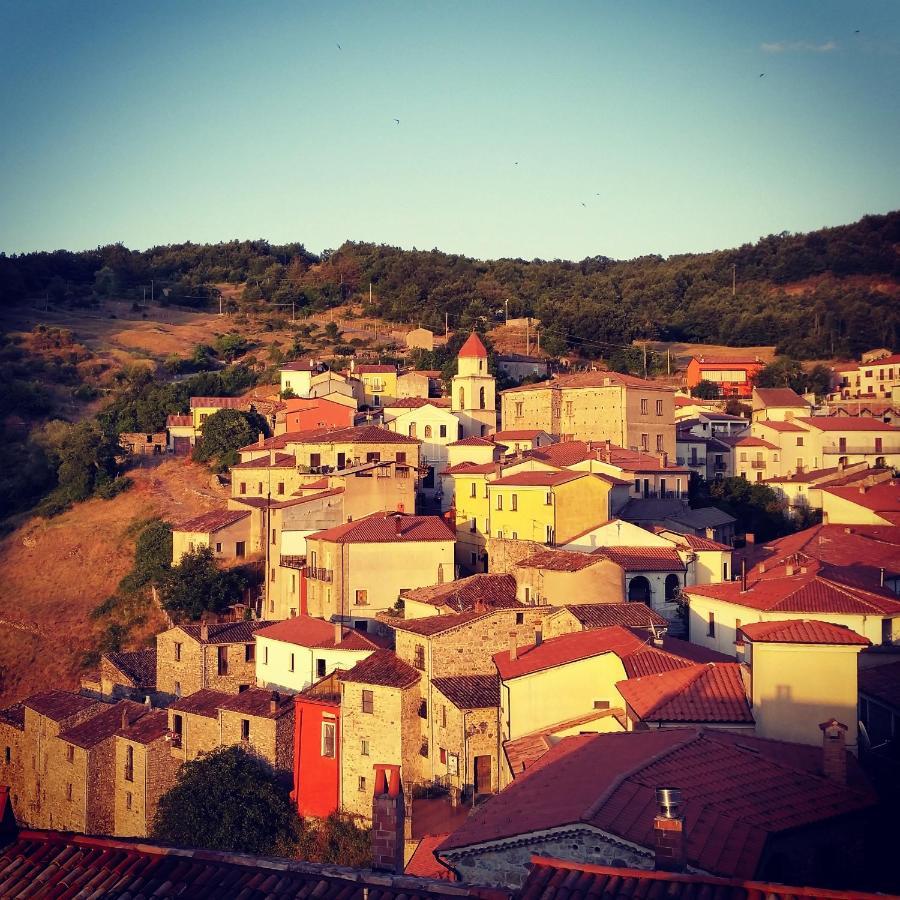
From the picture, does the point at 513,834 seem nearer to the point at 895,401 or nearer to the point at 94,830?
the point at 94,830

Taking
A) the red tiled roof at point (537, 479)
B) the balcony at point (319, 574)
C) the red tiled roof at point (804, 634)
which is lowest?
the balcony at point (319, 574)

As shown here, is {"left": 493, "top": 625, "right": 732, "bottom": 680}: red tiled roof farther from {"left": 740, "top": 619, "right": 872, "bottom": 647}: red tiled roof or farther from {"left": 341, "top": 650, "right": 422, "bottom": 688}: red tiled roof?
{"left": 740, "top": 619, "right": 872, "bottom": 647}: red tiled roof

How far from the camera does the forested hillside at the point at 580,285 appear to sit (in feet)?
273

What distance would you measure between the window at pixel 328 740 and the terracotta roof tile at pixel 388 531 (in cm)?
812

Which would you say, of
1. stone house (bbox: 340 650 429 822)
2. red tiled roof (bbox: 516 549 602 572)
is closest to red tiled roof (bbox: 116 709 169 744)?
stone house (bbox: 340 650 429 822)

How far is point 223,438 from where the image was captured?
55188mm

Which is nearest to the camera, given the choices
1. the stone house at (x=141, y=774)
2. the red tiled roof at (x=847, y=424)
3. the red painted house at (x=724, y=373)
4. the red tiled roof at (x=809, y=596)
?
the red tiled roof at (x=809, y=596)

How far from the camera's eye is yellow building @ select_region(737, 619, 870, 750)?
1986 cm

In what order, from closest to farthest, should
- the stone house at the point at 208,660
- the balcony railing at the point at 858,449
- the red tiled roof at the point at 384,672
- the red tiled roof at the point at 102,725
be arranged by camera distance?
the red tiled roof at the point at 384,672
the red tiled roof at the point at 102,725
the stone house at the point at 208,660
the balcony railing at the point at 858,449

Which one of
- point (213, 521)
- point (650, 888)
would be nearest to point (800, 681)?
point (650, 888)

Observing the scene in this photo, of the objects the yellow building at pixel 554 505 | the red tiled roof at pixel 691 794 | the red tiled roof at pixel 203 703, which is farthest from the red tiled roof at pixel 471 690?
the yellow building at pixel 554 505

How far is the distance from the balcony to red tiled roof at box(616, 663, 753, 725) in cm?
1479

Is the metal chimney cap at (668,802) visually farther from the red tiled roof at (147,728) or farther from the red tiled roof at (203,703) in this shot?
the red tiled roof at (147,728)

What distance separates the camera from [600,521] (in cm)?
3666
